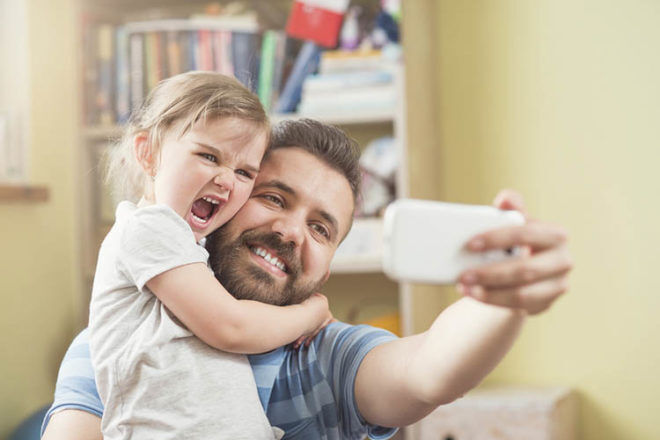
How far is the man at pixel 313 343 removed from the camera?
0.90m

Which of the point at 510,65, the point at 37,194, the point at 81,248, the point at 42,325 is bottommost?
the point at 42,325

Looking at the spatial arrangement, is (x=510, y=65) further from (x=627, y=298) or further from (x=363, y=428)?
(x=363, y=428)

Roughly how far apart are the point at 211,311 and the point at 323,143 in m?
0.39

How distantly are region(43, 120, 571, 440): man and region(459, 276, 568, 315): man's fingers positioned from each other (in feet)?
0.41

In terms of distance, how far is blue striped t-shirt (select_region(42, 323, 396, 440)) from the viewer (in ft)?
3.43

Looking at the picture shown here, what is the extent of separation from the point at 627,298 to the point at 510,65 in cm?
93

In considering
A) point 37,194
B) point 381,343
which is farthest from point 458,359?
point 37,194

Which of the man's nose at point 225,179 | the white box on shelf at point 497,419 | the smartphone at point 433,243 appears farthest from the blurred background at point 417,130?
the smartphone at point 433,243

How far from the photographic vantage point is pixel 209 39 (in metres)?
2.59

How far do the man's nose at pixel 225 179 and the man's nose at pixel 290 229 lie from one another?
0.32ft

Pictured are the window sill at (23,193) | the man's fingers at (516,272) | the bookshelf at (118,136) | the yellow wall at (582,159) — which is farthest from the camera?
the bookshelf at (118,136)

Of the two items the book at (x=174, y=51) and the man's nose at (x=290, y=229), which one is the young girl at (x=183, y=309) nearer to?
the man's nose at (x=290, y=229)

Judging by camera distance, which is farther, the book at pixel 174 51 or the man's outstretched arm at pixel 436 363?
the book at pixel 174 51

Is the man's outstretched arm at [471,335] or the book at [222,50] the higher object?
the book at [222,50]
